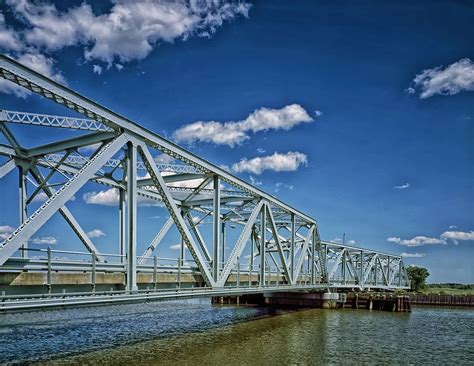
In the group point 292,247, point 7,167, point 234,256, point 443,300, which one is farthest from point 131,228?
point 443,300

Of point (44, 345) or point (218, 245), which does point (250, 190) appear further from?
point (44, 345)

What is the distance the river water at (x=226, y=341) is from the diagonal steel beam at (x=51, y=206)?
7.36m

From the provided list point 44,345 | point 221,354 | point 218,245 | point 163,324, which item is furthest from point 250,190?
point 44,345

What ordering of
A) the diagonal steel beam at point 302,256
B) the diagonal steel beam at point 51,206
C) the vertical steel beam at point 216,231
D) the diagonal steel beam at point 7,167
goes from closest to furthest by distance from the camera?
the diagonal steel beam at point 51,206 → the diagonal steel beam at point 7,167 → the vertical steel beam at point 216,231 → the diagonal steel beam at point 302,256

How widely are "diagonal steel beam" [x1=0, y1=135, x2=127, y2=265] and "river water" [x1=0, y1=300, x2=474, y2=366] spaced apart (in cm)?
736

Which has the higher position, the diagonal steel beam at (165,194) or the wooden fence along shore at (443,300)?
the diagonal steel beam at (165,194)

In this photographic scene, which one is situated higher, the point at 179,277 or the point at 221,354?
the point at 179,277

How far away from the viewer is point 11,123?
854 inches

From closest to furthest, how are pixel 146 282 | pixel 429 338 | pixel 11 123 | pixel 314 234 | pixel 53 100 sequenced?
pixel 53 100, pixel 11 123, pixel 146 282, pixel 429 338, pixel 314 234

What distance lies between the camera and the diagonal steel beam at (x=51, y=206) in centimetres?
1590

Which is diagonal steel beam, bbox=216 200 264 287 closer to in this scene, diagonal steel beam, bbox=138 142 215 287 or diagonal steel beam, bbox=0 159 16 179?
diagonal steel beam, bbox=138 142 215 287

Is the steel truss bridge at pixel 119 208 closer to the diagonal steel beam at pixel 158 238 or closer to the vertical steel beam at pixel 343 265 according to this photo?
the diagonal steel beam at pixel 158 238

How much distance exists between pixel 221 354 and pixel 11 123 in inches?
589

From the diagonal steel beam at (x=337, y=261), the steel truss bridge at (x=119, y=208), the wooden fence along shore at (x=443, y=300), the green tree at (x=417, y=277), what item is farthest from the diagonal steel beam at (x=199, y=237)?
the green tree at (x=417, y=277)
